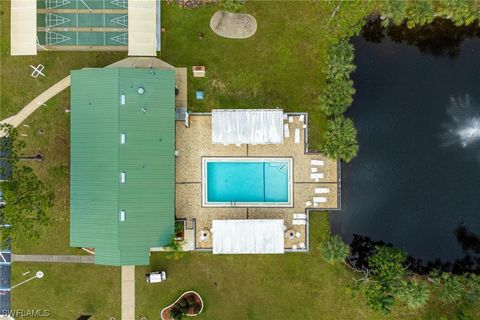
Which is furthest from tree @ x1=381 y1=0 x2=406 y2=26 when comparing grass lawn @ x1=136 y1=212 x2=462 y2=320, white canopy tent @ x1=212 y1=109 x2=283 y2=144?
grass lawn @ x1=136 y1=212 x2=462 y2=320

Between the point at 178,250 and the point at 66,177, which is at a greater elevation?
the point at 66,177

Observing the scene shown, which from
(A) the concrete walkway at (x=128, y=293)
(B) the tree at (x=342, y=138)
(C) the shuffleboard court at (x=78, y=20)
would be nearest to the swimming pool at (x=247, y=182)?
(B) the tree at (x=342, y=138)

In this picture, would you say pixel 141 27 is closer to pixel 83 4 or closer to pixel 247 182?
pixel 83 4

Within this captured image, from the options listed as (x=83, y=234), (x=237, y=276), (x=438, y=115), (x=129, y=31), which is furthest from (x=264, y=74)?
(x=83, y=234)

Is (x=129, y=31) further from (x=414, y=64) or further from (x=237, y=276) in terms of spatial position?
(x=414, y=64)

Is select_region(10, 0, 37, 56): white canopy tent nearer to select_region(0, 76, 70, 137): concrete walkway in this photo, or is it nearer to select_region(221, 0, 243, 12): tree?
select_region(0, 76, 70, 137): concrete walkway

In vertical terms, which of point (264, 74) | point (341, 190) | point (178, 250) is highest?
point (264, 74)

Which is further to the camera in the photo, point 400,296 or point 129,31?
point 129,31
